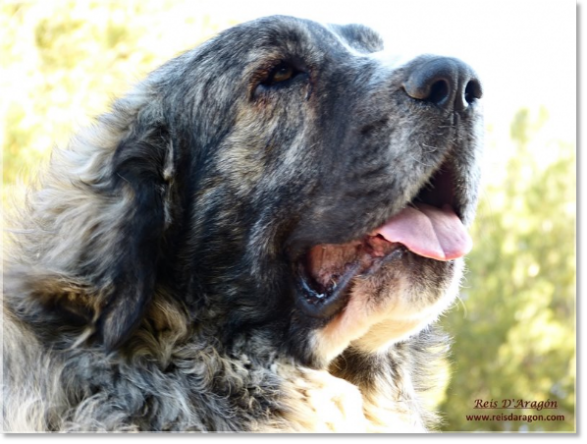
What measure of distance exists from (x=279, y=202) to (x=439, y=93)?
737 millimetres

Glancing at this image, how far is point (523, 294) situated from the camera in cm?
1095

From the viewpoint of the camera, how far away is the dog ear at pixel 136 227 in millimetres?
2932

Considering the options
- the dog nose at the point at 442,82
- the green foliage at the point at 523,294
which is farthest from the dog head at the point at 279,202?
the green foliage at the point at 523,294

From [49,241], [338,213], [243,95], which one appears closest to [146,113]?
[243,95]

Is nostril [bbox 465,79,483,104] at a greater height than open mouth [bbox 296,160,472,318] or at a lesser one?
greater

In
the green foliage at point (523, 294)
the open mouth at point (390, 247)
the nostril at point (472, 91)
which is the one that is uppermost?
the nostril at point (472, 91)

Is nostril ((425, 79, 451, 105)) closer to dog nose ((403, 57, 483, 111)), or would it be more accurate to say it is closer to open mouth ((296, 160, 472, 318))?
dog nose ((403, 57, 483, 111))

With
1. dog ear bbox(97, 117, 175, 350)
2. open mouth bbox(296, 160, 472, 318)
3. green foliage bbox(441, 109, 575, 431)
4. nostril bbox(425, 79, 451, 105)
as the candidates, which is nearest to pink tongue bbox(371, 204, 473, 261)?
open mouth bbox(296, 160, 472, 318)

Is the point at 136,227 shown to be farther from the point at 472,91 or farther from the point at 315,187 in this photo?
the point at 472,91

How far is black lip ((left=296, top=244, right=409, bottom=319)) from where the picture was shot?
2926 millimetres

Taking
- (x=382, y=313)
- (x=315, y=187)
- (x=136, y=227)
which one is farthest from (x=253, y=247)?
(x=382, y=313)

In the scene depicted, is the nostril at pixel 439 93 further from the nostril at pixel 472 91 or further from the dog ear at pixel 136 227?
the dog ear at pixel 136 227

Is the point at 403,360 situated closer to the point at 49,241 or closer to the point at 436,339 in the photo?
the point at 436,339

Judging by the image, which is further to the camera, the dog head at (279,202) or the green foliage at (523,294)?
the green foliage at (523,294)
